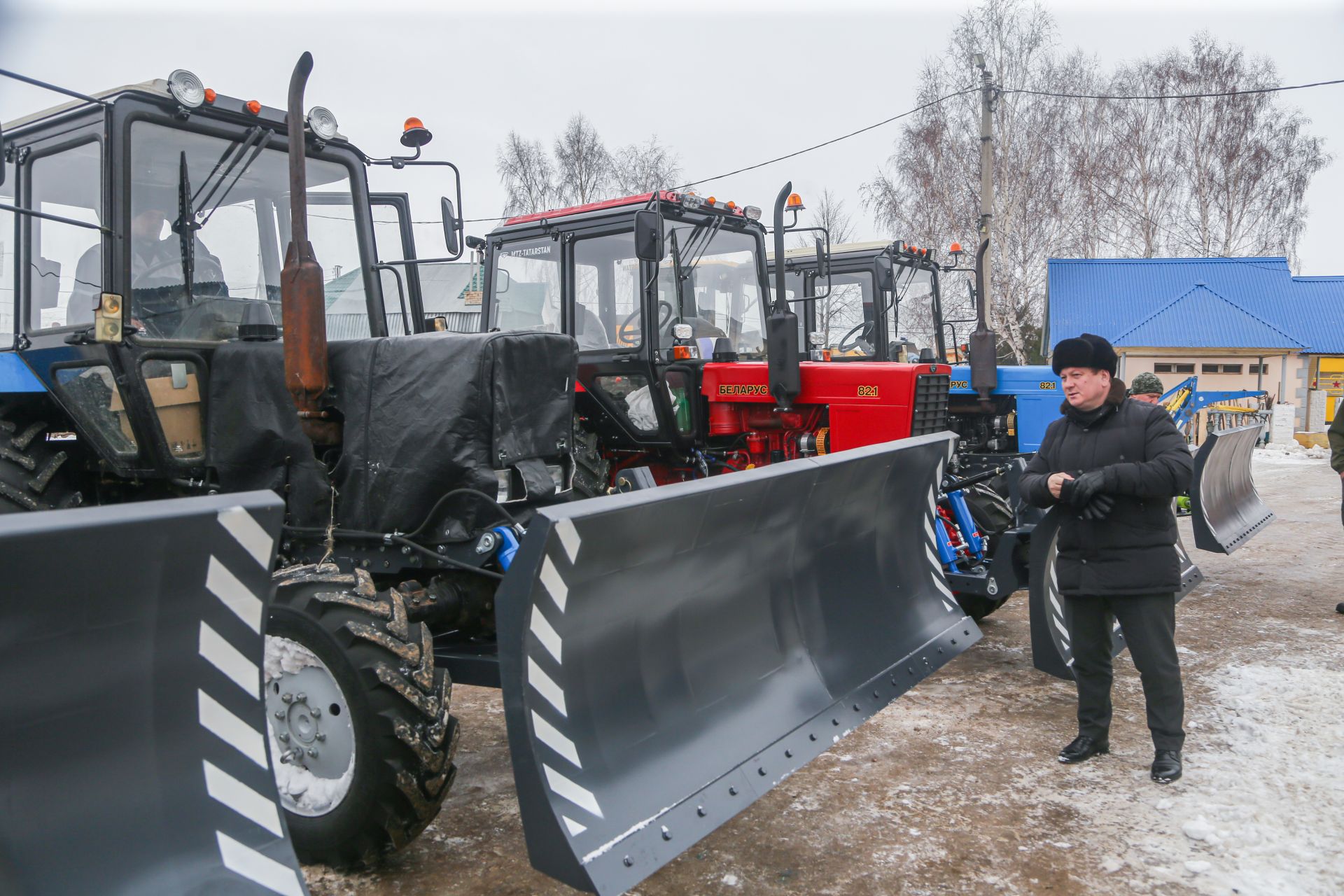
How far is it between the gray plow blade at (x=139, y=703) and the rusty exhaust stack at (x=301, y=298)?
4.37ft

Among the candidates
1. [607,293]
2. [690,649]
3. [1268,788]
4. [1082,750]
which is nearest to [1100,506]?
[1082,750]

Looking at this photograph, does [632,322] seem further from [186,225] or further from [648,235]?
[186,225]

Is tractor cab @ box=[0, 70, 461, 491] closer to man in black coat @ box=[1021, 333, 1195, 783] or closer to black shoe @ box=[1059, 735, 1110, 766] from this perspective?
man in black coat @ box=[1021, 333, 1195, 783]

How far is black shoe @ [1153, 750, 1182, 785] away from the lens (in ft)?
11.9

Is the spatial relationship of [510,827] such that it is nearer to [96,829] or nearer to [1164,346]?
[96,829]

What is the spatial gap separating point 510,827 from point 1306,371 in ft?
87.3

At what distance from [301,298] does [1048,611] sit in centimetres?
336

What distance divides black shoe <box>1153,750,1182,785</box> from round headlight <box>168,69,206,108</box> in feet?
14.3

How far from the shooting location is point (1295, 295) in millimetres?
25797

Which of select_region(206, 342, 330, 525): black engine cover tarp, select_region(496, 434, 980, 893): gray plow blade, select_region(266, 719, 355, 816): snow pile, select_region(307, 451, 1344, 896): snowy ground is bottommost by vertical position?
select_region(307, 451, 1344, 896): snowy ground

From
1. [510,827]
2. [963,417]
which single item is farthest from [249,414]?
[963,417]

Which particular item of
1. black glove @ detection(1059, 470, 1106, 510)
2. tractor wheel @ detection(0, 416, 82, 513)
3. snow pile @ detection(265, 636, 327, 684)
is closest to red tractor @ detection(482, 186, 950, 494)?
black glove @ detection(1059, 470, 1106, 510)

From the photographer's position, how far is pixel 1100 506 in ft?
12.3

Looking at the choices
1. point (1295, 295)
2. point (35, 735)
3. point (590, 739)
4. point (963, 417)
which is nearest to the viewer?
point (35, 735)
